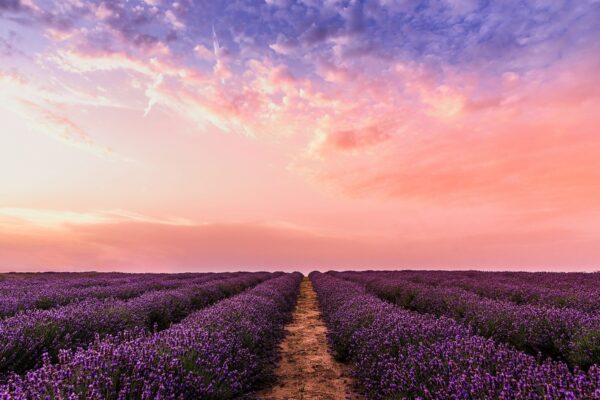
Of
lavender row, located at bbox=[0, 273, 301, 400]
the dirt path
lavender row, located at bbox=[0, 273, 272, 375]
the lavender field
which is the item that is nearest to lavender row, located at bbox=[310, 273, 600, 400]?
the lavender field

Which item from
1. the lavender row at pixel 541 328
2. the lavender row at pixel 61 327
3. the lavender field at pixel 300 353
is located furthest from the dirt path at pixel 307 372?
the lavender row at pixel 541 328

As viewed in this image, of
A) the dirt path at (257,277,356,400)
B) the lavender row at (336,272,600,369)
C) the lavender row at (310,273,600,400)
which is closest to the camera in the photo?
the lavender row at (310,273,600,400)

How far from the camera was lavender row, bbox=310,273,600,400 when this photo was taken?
2.66m

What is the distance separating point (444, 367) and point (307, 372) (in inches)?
123

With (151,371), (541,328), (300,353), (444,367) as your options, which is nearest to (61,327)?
(151,371)

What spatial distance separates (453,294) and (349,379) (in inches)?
230

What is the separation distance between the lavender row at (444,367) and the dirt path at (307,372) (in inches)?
13.1

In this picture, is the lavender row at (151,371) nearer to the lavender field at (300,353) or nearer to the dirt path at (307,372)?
the lavender field at (300,353)

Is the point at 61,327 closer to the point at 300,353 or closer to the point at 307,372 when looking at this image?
the point at 307,372

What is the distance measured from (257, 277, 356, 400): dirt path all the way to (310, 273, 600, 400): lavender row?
13.1 inches

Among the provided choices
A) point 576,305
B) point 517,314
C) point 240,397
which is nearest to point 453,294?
point 576,305

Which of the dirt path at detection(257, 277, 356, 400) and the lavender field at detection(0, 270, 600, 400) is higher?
the lavender field at detection(0, 270, 600, 400)

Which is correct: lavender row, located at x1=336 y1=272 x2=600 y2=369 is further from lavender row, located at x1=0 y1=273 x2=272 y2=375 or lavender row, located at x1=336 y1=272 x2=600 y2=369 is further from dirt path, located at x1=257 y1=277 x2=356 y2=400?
lavender row, located at x1=0 y1=273 x2=272 y2=375

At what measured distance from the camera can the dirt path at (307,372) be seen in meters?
5.21
